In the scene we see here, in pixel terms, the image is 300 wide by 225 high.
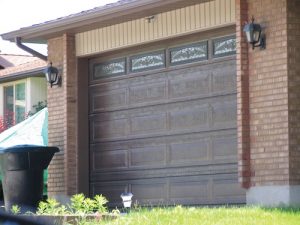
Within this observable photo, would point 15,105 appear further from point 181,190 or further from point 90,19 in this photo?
point 181,190

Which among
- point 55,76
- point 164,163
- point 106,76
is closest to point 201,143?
point 164,163

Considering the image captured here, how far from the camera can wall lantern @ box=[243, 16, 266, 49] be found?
9.79m

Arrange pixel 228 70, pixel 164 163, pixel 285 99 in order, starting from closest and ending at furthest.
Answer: pixel 285 99 → pixel 228 70 → pixel 164 163

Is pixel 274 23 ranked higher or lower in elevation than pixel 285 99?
higher

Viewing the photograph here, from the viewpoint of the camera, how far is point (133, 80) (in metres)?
12.7

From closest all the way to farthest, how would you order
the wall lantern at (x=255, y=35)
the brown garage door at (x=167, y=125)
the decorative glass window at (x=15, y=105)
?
the wall lantern at (x=255, y=35) → the brown garage door at (x=167, y=125) → the decorative glass window at (x=15, y=105)

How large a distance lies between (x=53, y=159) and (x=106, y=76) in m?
1.80

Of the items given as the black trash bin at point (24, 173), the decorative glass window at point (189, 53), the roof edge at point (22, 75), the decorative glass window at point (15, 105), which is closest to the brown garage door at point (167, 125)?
the decorative glass window at point (189, 53)

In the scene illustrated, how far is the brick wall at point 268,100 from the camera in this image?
9531 mm

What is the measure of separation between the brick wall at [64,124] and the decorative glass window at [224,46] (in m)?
3.31

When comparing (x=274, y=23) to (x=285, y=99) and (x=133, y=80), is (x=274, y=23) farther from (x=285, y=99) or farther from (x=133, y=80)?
(x=133, y=80)

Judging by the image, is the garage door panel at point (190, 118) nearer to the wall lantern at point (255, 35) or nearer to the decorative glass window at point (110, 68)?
the decorative glass window at point (110, 68)

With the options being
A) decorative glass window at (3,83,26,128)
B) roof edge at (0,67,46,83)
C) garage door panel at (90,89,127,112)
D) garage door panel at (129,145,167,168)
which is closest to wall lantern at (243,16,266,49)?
garage door panel at (129,145,167,168)

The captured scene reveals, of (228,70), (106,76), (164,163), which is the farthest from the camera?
(106,76)
